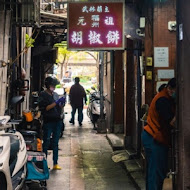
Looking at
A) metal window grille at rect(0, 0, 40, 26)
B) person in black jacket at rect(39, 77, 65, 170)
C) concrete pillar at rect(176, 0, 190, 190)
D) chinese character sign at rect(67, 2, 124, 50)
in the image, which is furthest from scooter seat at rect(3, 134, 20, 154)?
metal window grille at rect(0, 0, 40, 26)

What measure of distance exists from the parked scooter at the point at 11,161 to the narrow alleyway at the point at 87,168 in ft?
5.74

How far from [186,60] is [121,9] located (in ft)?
11.3

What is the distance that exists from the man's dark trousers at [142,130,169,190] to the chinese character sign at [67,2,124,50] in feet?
9.09

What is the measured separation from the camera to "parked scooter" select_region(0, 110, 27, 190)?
4504mm

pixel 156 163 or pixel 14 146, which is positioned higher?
pixel 14 146

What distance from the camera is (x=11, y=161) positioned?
16.1ft

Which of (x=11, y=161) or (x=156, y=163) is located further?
(x=156, y=163)

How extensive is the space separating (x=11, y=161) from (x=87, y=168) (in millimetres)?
3944

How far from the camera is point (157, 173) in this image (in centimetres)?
565

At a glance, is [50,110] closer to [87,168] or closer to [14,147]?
[87,168]

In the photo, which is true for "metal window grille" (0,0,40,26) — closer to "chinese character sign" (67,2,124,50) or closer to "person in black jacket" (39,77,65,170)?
"chinese character sign" (67,2,124,50)

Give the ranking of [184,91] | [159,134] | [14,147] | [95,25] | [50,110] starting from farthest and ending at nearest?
→ [95,25], [50,110], [159,134], [14,147], [184,91]

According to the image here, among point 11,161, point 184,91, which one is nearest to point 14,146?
point 11,161

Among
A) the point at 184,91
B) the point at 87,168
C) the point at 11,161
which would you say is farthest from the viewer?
the point at 87,168
